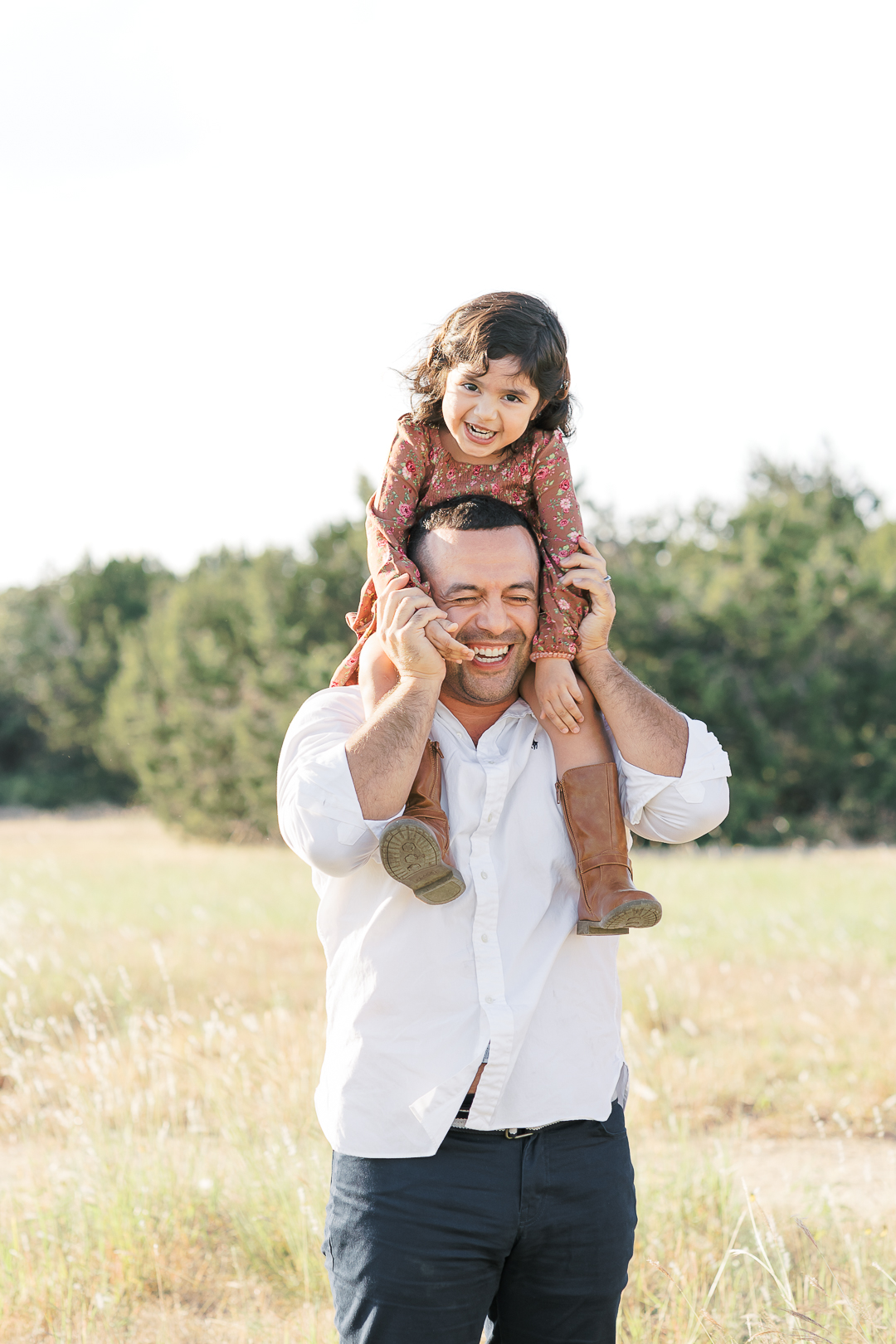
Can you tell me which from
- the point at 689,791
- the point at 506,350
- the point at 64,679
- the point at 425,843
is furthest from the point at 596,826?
the point at 64,679

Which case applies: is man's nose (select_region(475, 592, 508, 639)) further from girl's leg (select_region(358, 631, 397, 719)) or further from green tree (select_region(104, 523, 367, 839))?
green tree (select_region(104, 523, 367, 839))

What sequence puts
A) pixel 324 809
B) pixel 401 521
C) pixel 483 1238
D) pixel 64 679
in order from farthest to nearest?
pixel 64 679, pixel 401 521, pixel 324 809, pixel 483 1238

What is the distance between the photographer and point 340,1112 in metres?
2.20

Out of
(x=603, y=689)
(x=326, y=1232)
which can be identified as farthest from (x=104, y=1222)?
(x=603, y=689)

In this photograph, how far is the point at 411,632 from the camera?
7.91 ft

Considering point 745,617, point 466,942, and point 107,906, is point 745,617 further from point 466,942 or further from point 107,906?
point 466,942

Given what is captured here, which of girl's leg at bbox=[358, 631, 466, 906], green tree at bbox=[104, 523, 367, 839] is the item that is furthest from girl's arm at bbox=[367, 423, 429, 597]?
green tree at bbox=[104, 523, 367, 839]

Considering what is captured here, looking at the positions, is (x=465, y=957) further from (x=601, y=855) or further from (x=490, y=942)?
(x=601, y=855)

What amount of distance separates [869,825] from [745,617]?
4.49 m

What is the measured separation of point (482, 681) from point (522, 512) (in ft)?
2.05

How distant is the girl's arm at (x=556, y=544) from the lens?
2.64 m

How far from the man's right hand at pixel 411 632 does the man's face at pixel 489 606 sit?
66mm

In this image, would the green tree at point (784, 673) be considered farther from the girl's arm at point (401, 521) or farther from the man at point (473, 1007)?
the man at point (473, 1007)

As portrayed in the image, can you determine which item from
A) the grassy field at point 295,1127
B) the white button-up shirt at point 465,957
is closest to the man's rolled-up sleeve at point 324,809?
the white button-up shirt at point 465,957
